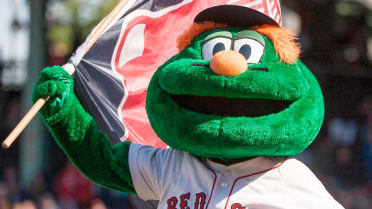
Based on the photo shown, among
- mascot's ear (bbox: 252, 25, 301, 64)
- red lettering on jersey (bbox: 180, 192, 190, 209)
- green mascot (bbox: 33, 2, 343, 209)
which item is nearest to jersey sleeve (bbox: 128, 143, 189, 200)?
green mascot (bbox: 33, 2, 343, 209)

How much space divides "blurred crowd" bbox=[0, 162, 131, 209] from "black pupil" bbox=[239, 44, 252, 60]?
558 cm

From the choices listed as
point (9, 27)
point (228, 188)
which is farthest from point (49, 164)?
point (228, 188)

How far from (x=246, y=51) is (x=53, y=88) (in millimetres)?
735

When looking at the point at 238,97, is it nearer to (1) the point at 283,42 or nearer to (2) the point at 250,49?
(2) the point at 250,49

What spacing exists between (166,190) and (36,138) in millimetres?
7853

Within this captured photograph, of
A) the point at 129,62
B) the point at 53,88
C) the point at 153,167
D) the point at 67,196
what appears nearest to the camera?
the point at 53,88

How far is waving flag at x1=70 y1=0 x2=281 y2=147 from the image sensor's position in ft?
10.1

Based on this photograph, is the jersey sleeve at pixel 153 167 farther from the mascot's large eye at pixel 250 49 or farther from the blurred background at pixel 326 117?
the blurred background at pixel 326 117

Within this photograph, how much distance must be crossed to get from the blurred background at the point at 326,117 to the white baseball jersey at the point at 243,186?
528 centimetres

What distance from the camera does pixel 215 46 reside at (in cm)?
254

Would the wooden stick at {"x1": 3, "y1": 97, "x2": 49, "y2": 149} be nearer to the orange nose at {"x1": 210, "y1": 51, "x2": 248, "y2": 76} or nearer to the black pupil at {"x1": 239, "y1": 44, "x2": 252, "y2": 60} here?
the orange nose at {"x1": 210, "y1": 51, "x2": 248, "y2": 76}

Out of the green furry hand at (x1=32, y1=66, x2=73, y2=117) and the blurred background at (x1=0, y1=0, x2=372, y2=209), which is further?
the blurred background at (x1=0, y1=0, x2=372, y2=209)

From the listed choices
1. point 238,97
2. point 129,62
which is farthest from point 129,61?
point 238,97

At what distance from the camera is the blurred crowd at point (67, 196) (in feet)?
26.7
